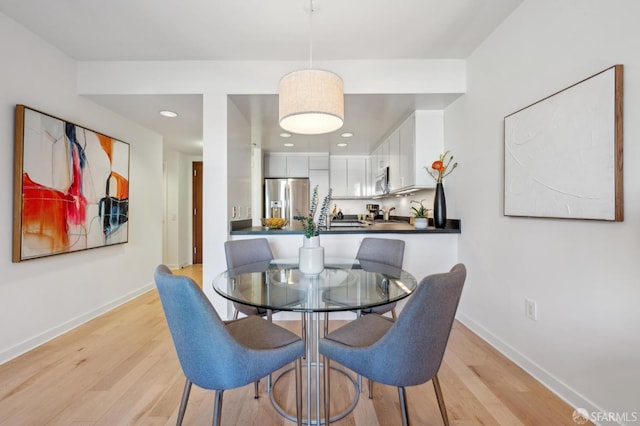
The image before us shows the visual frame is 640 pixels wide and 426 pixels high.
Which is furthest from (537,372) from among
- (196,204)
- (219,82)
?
(196,204)

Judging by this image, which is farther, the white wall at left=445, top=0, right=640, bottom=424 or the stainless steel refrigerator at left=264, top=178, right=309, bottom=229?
the stainless steel refrigerator at left=264, top=178, right=309, bottom=229

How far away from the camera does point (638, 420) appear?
122cm

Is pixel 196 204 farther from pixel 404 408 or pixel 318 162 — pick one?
pixel 404 408

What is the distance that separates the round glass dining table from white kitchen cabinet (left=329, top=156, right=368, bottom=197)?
3.63 meters

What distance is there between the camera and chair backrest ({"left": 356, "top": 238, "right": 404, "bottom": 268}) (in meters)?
2.03

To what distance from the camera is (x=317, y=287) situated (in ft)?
4.66

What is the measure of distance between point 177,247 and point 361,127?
12.8 feet

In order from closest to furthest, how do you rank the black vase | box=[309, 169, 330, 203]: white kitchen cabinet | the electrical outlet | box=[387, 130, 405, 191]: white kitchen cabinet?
the electrical outlet
the black vase
box=[387, 130, 405, 191]: white kitchen cabinet
box=[309, 169, 330, 203]: white kitchen cabinet

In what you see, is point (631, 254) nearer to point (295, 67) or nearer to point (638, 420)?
point (638, 420)

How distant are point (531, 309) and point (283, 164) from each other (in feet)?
14.3

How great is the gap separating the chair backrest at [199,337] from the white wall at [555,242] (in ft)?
5.74

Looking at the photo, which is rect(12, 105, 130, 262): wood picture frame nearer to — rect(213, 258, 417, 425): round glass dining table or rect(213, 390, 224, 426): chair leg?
rect(213, 258, 417, 425): round glass dining table

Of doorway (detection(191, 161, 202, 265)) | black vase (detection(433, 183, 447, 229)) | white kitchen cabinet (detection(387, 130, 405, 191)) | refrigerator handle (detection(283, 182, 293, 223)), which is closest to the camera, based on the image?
black vase (detection(433, 183, 447, 229))

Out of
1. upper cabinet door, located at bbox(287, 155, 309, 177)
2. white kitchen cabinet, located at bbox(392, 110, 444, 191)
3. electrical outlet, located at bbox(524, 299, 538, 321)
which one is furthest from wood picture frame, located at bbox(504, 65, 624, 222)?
upper cabinet door, located at bbox(287, 155, 309, 177)
